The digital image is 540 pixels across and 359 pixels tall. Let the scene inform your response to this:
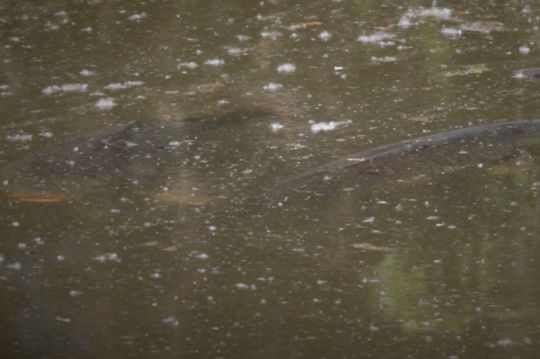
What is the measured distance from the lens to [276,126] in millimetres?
4855

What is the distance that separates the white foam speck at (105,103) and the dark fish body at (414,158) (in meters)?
1.32

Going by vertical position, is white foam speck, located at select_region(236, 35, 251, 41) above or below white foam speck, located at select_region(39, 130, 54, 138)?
below

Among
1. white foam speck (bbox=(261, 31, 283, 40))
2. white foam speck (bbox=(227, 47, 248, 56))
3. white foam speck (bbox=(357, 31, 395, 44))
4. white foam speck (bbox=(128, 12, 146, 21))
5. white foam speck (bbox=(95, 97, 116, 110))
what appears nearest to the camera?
white foam speck (bbox=(95, 97, 116, 110))

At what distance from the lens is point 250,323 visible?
311 centimetres

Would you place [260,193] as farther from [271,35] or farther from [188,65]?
[271,35]

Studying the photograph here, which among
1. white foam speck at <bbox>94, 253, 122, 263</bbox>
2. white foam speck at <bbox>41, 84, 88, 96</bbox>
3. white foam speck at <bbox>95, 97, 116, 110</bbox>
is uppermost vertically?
white foam speck at <bbox>94, 253, 122, 263</bbox>

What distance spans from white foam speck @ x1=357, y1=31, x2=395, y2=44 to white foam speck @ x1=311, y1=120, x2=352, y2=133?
1.39 metres

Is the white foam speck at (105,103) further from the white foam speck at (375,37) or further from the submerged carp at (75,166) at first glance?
the white foam speck at (375,37)

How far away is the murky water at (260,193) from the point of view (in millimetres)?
3113

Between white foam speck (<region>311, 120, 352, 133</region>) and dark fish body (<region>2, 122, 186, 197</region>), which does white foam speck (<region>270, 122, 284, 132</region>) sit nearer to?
white foam speck (<region>311, 120, 352, 133</region>)

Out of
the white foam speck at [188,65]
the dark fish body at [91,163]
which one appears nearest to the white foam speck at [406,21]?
the white foam speck at [188,65]

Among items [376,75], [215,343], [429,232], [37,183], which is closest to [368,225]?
[429,232]

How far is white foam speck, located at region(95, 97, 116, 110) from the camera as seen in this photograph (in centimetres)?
516

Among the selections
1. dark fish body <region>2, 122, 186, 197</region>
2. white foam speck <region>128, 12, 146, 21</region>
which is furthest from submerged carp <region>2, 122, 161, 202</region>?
white foam speck <region>128, 12, 146, 21</region>
